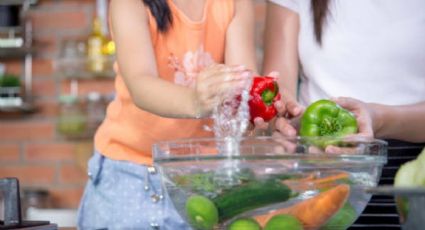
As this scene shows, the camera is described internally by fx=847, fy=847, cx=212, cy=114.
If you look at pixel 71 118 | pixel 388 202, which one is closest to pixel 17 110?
pixel 71 118

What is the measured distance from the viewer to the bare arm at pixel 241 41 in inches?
63.6

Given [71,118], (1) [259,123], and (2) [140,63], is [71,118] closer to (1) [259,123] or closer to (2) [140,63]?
(2) [140,63]

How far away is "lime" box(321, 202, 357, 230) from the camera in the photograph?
1.01 m

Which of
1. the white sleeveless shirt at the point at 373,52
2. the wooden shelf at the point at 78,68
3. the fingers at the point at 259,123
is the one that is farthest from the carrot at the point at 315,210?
the wooden shelf at the point at 78,68

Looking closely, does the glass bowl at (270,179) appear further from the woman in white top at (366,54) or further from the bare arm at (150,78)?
the woman in white top at (366,54)

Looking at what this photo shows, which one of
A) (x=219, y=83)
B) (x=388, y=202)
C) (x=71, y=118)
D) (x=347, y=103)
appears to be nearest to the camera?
(x=219, y=83)

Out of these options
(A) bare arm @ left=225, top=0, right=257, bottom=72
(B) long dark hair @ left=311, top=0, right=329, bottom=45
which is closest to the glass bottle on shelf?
(A) bare arm @ left=225, top=0, right=257, bottom=72

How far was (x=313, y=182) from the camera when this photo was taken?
39.3 inches

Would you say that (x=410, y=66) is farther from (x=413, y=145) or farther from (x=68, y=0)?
(x=68, y=0)

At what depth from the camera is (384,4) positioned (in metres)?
1.52

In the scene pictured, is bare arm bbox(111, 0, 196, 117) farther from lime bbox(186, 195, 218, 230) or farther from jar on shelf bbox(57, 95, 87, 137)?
jar on shelf bbox(57, 95, 87, 137)

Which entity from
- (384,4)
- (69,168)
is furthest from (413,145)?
(69,168)

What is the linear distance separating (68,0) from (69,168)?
1.93 ft

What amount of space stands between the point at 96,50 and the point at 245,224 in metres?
1.87
